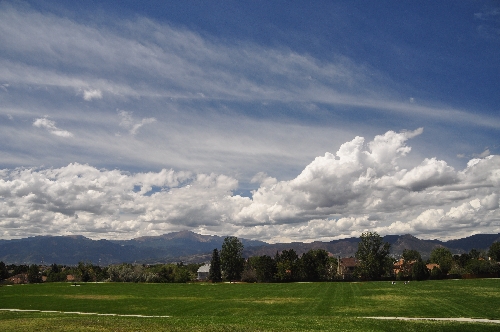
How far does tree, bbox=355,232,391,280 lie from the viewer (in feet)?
381

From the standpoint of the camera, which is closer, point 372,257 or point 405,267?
point 372,257

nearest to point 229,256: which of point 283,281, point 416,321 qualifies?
point 283,281

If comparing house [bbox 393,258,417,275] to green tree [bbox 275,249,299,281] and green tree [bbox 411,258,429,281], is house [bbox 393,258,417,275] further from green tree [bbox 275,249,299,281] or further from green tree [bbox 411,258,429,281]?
green tree [bbox 275,249,299,281]

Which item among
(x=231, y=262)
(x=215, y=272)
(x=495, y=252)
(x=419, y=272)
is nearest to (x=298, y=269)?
(x=231, y=262)

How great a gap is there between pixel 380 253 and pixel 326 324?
98914mm

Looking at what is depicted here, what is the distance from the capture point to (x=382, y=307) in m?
43.4

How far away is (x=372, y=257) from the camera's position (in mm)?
116625

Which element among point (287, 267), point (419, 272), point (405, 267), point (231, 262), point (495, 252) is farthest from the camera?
point (405, 267)

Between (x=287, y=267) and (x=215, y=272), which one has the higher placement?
(x=287, y=267)

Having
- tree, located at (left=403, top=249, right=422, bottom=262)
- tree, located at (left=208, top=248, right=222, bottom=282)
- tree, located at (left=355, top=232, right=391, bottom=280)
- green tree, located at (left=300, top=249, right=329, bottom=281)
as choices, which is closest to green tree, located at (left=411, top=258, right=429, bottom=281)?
tree, located at (left=355, top=232, right=391, bottom=280)

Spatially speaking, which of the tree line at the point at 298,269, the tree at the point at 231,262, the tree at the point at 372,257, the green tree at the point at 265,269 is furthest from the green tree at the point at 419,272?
the tree at the point at 231,262

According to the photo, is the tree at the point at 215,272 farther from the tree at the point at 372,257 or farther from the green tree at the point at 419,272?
the green tree at the point at 419,272

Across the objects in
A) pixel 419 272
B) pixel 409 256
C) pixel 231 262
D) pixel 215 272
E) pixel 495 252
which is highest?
pixel 495 252

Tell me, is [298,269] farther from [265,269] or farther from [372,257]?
[372,257]
